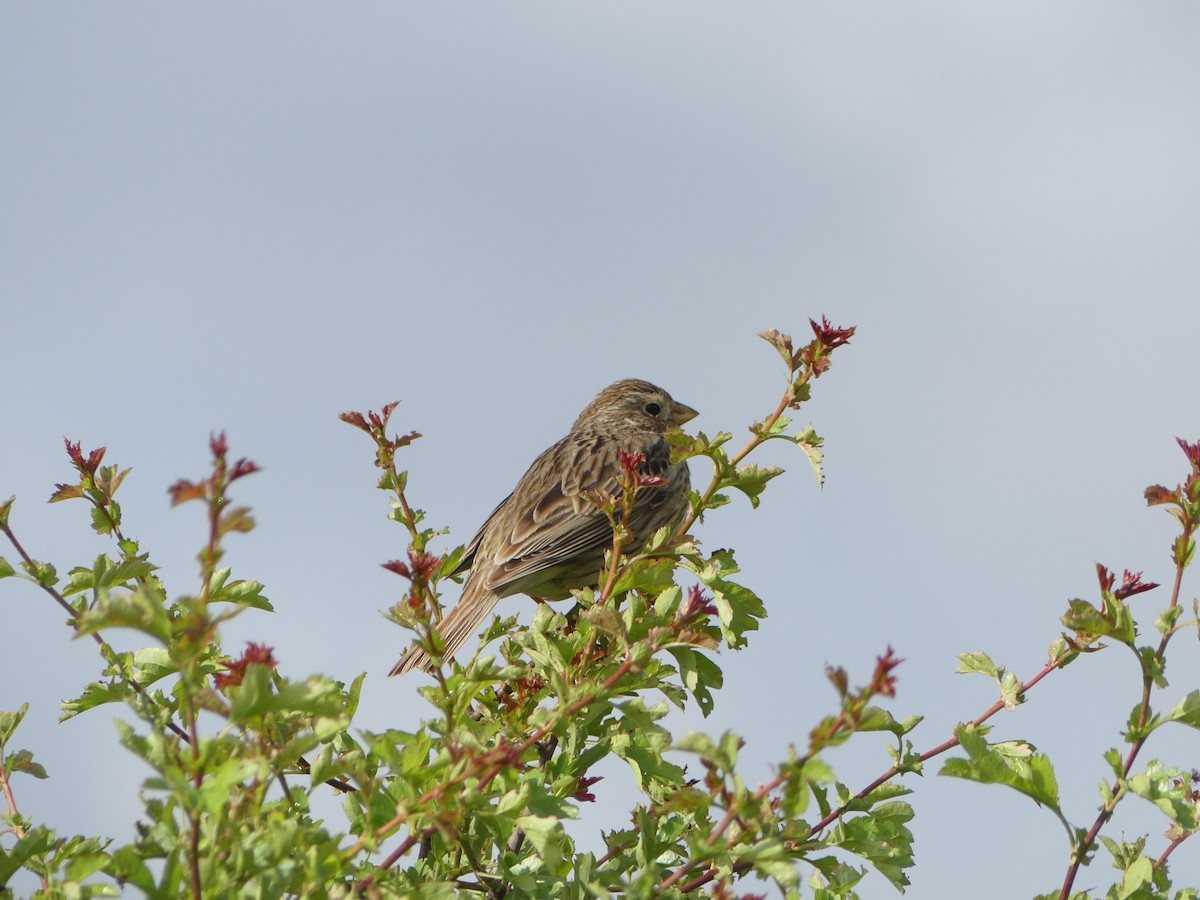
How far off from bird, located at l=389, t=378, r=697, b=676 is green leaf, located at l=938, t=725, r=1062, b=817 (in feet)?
12.8

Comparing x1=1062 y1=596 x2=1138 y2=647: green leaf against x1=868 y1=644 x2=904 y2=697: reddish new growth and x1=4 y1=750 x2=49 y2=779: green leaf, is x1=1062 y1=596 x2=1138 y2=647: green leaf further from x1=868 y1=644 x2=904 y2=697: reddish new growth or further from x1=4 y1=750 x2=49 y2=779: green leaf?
x1=4 y1=750 x2=49 y2=779: green leaf

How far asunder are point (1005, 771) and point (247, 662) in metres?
2.06

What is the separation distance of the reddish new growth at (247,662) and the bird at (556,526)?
3.95m

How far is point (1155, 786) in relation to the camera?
3549mm

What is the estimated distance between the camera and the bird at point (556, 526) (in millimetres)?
8078

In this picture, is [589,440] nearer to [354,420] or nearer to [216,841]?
[354,420]

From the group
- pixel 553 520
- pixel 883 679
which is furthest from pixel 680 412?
pixel 883 679

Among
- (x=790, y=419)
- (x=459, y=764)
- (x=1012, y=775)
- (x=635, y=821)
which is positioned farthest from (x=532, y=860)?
(x=790, y=419)

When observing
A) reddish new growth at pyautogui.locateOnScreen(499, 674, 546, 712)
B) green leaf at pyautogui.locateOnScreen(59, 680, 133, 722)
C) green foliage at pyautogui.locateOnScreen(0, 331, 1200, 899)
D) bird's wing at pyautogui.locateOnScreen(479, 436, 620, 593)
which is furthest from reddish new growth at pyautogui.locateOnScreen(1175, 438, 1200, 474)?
bird's wing at pyautogui.locateOnScreen(479, 436, 620, 593)

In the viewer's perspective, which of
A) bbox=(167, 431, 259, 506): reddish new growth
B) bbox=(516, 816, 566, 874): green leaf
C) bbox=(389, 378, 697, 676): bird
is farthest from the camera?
bbox=(389, 378, 697, 676): bird

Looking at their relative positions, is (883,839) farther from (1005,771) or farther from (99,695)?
(99,695)

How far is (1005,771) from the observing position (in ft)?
11.7

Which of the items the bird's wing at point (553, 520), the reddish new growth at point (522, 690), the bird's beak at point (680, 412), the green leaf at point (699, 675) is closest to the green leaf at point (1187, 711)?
the green leaf at point (699, 675)

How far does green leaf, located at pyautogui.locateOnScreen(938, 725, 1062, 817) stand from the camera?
11.6 feet
